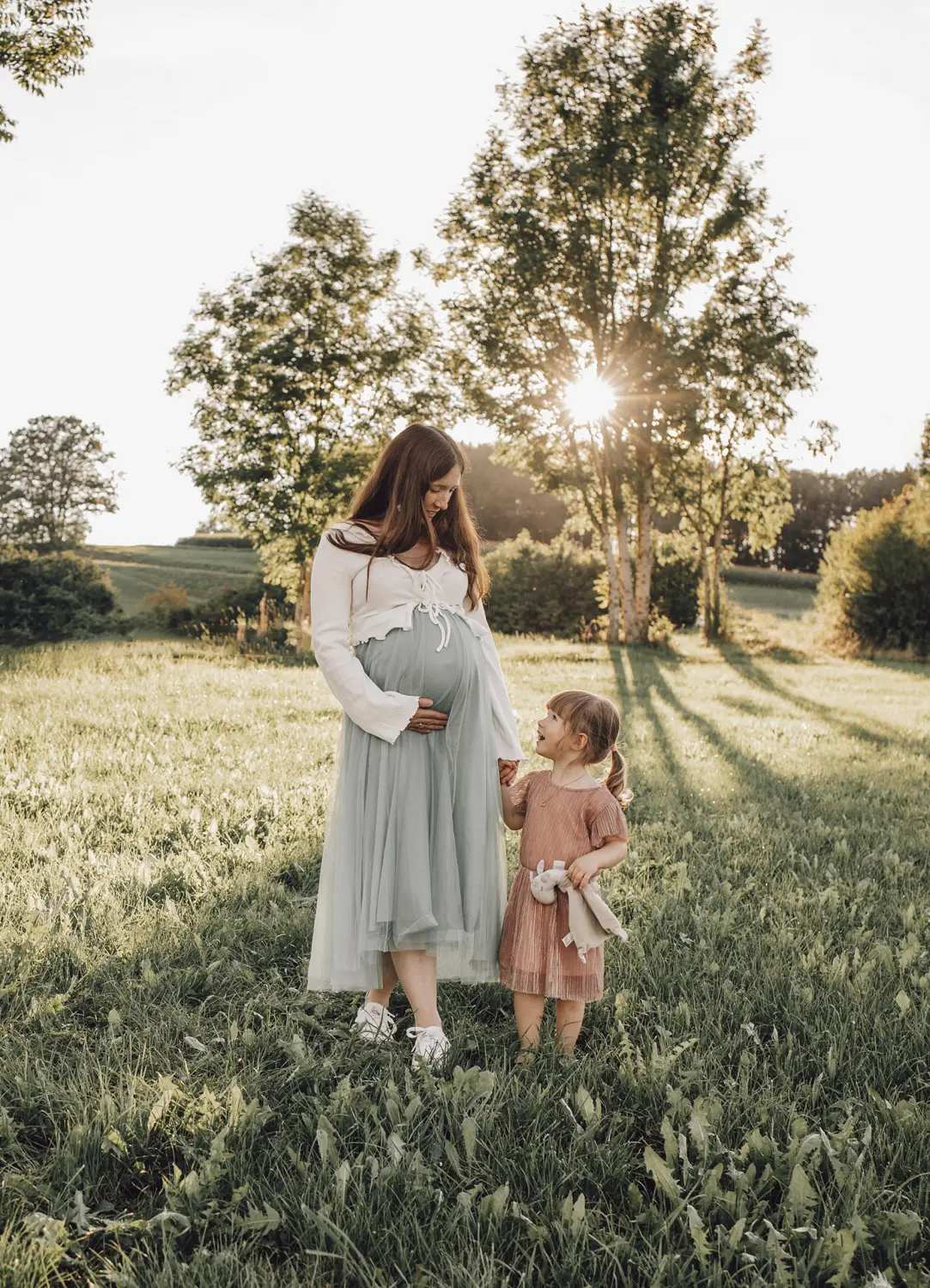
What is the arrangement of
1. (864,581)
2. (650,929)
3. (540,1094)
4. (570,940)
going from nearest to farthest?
(540,1094) → (570,940) → (650,929) → (864,581)

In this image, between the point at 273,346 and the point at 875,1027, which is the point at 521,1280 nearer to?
the point at 875,1027

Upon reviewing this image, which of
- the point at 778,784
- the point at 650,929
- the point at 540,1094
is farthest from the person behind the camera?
the point at 778,784

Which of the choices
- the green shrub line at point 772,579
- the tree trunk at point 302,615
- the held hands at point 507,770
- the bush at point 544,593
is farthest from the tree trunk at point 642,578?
the green shrub line at point 772,579

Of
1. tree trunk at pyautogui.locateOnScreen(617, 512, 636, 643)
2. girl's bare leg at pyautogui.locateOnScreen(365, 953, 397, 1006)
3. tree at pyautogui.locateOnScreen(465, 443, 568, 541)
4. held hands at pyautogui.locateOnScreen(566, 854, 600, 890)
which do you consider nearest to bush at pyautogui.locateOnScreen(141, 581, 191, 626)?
tree trunk at pyautogui.locateOnScreen(617, 512, 636, 643)

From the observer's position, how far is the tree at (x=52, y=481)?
194 ft

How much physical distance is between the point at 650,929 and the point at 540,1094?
1.67m

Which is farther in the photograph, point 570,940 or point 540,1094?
point 570,940

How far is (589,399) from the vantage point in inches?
936

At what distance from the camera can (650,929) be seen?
435cm

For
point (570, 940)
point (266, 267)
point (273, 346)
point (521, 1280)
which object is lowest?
point (521, 1280)

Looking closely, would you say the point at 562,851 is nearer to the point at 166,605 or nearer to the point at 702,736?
the point at 702,736

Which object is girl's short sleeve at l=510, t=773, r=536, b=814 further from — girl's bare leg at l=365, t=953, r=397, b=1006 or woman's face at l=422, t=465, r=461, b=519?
woman's face at l=422, t=465, r=461, b=519

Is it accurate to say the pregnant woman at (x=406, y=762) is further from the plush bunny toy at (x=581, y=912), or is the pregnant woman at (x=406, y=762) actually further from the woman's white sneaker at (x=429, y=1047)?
the plush bunny toy at (x=581, y=912)

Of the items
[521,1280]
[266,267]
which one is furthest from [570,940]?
[266,267]
